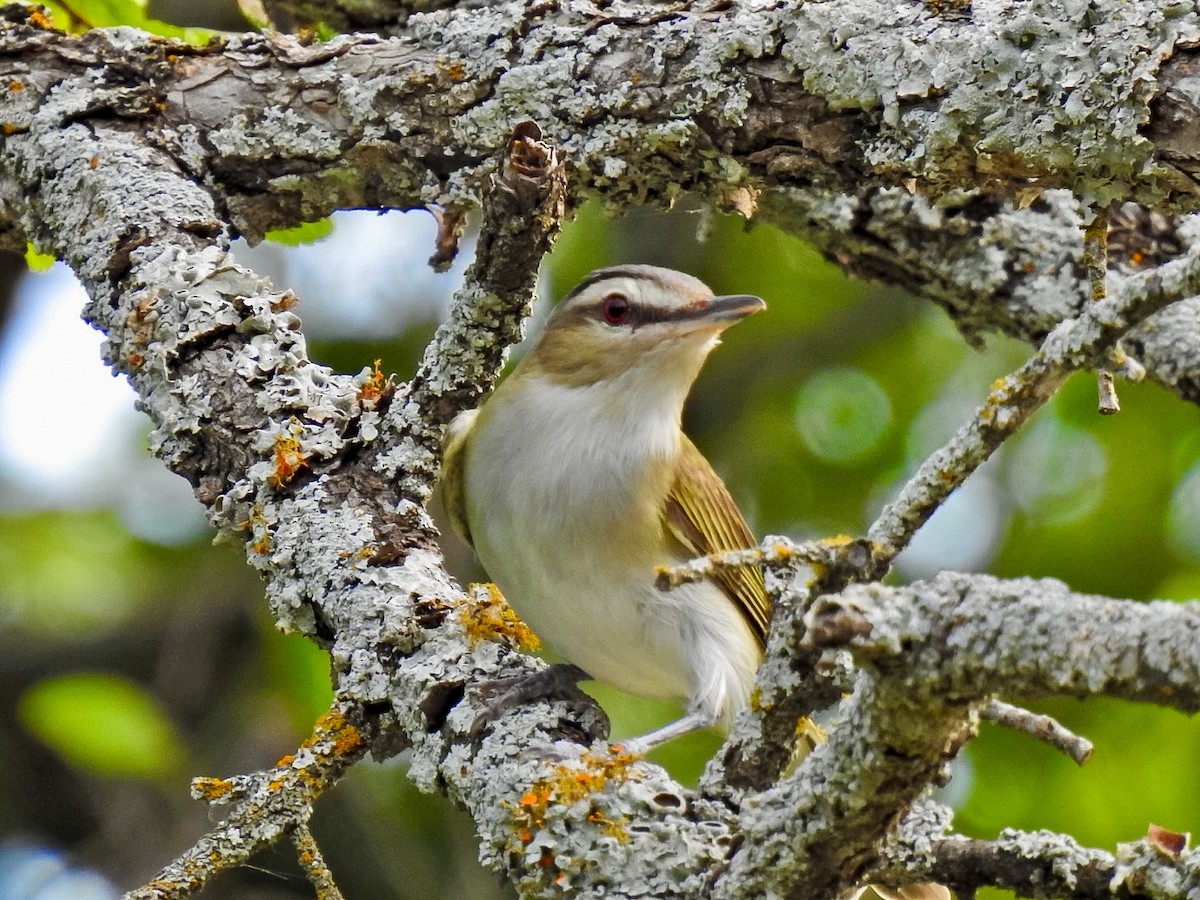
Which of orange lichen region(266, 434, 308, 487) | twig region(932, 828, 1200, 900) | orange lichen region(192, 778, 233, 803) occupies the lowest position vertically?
orange lichen region(192, 778, 233, 803)

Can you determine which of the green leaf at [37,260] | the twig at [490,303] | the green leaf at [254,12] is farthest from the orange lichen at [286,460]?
the green leaf at [254,12]

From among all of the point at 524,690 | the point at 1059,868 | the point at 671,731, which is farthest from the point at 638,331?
the point at 1059,868

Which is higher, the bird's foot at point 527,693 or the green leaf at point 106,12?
the green leaf at point 106,12

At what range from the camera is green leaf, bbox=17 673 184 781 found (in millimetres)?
6043

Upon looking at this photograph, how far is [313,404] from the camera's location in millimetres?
3438

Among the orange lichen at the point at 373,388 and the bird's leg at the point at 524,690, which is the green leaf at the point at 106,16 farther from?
the bird's leg at the point at 524,690

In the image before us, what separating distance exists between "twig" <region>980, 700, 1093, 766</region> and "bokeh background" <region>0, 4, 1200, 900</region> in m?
3.64

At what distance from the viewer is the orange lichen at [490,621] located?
10.5 feet

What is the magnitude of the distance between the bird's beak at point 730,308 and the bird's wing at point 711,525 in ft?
1.50

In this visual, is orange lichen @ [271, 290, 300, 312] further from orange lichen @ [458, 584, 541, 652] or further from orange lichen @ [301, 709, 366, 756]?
orange lichen @ [301, 709, 366, 756]

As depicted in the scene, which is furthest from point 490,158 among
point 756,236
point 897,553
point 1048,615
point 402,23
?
point 756,236

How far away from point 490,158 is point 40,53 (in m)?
1.44

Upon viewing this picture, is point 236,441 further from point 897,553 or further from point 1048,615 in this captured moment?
point 1048,615

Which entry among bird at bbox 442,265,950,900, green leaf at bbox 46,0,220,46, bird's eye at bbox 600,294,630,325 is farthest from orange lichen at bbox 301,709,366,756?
green leaf at bbox 46,0,220,46
